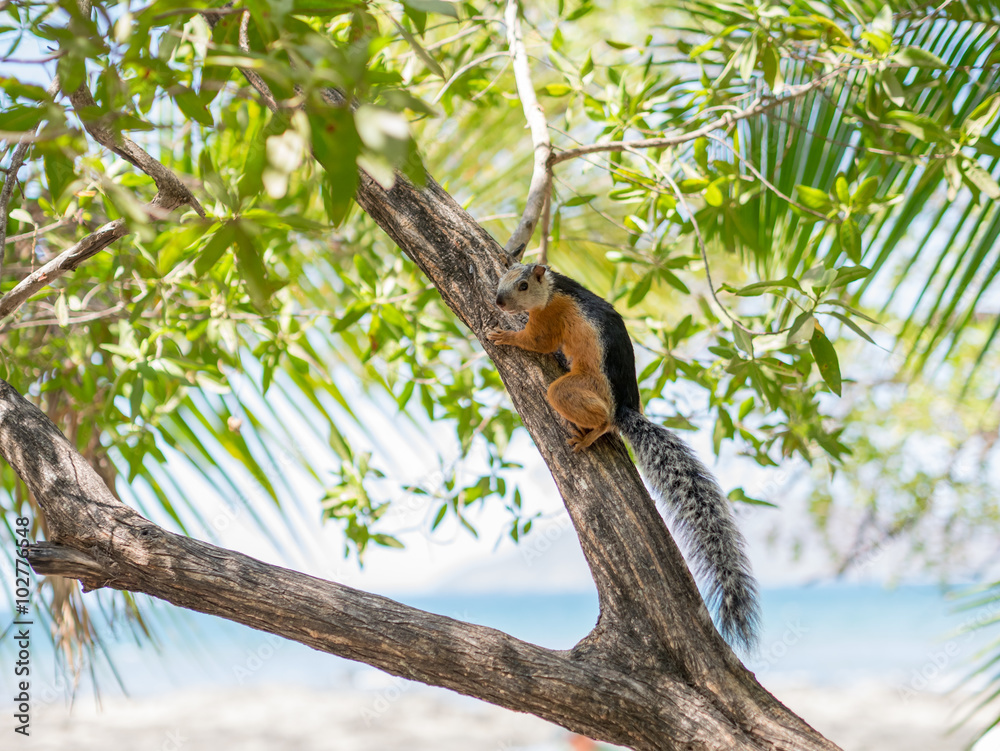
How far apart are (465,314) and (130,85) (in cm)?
113

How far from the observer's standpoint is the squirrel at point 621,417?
6.02 ft

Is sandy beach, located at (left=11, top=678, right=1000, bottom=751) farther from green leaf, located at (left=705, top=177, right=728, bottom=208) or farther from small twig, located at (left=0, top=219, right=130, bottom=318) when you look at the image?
small twig, located at (left=0, top=219, right=130, bottom=318)

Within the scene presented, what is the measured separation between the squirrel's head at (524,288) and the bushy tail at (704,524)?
1.63ft

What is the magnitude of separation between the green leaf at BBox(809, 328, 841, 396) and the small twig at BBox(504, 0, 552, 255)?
0.90 m

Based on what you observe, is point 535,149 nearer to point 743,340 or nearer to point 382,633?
point 743,340

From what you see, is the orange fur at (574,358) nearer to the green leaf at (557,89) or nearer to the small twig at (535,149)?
the small twig at (535,149)

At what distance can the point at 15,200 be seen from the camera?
2.73m

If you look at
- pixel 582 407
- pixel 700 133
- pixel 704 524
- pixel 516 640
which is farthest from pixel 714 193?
pixel 516 640

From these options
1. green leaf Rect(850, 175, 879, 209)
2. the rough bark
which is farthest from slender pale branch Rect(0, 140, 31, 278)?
green leaf Rect(850, 175, 879, 209)

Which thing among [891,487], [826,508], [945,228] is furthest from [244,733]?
[945,228]

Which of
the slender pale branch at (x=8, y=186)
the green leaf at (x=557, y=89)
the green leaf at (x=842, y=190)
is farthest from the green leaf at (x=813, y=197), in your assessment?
the slender pale branch at (x=8, y=186)

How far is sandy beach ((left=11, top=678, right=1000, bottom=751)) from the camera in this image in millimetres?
8594

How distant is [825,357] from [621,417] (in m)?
0.65

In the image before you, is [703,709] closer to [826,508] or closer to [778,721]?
[778,721]
